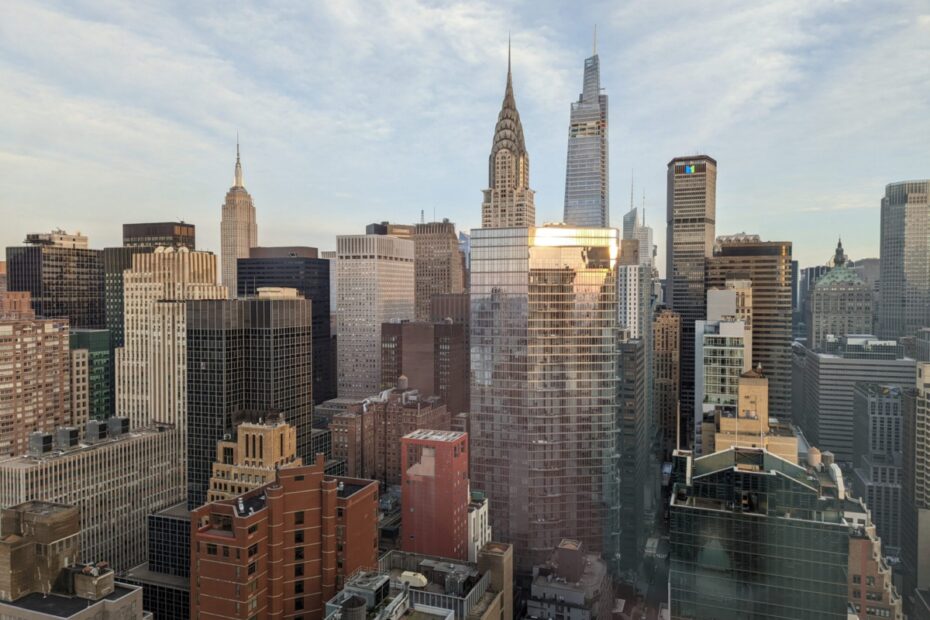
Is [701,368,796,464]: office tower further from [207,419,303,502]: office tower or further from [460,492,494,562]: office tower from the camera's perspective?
[207,419,303,502]: office tower

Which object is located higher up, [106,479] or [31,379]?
[31,379]

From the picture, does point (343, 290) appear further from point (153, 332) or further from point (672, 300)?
point (672, 300)

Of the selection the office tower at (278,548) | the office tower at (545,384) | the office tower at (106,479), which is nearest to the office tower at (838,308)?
the office tower at (545,384)

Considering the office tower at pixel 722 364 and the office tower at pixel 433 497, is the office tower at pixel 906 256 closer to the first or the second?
the office tower at pixel 722 364

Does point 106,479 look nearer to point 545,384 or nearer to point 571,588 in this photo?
point 545,384

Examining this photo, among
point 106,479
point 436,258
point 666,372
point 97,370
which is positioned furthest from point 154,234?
point 666,372

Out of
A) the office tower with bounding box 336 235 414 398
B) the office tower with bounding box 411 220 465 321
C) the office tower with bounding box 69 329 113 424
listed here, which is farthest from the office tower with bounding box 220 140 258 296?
the office tower with bounding box 69 329 113 424
